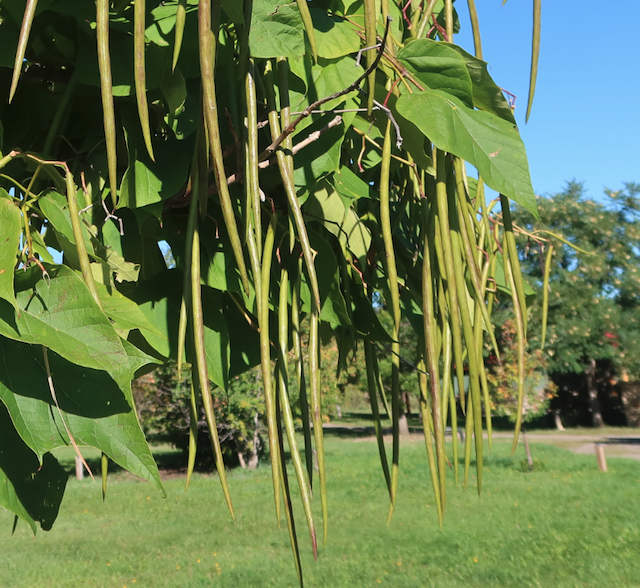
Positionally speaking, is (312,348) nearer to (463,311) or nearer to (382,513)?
(463,311)

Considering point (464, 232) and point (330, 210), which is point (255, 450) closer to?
point (330, 210)

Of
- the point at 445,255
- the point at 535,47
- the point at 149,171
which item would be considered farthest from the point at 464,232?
the point at 149,171

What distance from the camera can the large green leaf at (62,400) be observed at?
50 centimetres

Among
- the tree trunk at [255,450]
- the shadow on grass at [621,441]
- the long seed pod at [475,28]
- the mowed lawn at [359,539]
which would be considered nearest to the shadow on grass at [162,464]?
the tree trunk at [255,450]

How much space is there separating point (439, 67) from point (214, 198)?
25 centimetres

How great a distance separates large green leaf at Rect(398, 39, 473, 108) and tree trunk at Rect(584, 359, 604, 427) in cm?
1934

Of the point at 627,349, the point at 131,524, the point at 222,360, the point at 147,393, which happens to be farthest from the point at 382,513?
the point at 627,349

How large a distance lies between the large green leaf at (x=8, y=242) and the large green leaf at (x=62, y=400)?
0.25ft

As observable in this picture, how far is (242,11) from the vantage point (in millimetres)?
471

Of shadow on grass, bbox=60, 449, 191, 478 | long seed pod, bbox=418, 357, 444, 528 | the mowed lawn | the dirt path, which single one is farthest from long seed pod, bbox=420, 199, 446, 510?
the dirt path

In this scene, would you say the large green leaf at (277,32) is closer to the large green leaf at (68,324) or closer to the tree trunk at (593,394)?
the large green leaf at (68,324)

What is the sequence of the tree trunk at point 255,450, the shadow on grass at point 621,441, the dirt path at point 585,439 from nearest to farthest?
1. the tree trunk at point 255,450
2. the dirt path at point 585,439
3. the shadow on grass at point 621,441

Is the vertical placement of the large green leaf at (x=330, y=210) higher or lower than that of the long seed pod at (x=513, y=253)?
higher

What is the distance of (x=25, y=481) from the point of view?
0.57 metres
